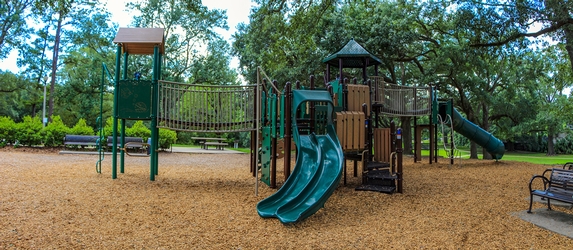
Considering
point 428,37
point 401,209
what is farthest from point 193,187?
point 428,37

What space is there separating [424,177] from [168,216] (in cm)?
762

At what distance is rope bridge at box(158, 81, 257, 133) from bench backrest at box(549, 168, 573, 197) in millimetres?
5745

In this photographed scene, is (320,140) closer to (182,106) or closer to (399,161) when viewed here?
(399,161)

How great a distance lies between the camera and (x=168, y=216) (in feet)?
17.4

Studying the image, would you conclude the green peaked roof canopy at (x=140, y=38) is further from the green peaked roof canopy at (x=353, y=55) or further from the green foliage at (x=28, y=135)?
the green foliage at (x=28, y=135)

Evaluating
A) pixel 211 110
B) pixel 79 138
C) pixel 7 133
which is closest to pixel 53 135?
pixel 79 138

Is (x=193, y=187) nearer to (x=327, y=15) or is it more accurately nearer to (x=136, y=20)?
(x=327, y=15)

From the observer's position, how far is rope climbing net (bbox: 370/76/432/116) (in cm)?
1163

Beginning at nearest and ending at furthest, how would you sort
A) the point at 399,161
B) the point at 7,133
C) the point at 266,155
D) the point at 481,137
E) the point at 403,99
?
the point at 399,161
the point at 266,155
the point at 403,99
the point at 481,137
the point at 7,133

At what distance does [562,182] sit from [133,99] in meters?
8.64

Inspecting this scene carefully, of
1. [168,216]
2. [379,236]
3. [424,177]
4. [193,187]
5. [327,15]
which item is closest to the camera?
[379,236]

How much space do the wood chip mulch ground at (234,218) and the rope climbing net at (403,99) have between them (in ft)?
12.6

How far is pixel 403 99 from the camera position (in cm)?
1276

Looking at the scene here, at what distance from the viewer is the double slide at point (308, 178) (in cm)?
522
